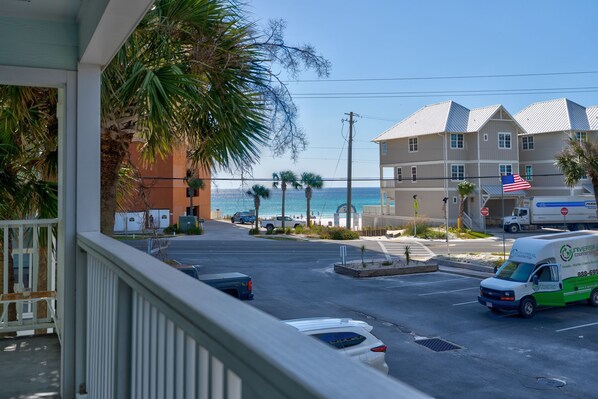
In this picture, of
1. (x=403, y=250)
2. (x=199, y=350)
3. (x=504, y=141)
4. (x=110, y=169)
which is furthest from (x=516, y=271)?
(x=504, y=141)

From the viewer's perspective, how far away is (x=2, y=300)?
4.57 metres

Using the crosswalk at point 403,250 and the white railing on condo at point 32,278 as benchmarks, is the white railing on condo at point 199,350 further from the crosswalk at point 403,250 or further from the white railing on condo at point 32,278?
the crosswalk at point 403,250

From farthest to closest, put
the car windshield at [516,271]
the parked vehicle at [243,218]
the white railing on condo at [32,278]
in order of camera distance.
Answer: the parked vehicle at [243,218] < the car windshield at [516,271] < the white railing on condo at [32,278]

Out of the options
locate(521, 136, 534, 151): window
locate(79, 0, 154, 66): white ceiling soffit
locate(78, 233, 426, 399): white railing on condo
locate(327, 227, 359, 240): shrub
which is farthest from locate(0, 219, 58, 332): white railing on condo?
locate(521, 136, 534, 151): window

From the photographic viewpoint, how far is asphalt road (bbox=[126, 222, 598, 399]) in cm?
862

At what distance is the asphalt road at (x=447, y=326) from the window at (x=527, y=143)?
26537 millimetres

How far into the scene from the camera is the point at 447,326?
12.5 m

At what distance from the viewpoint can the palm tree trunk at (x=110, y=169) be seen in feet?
18.5

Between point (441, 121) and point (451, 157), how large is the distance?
283 centimetres

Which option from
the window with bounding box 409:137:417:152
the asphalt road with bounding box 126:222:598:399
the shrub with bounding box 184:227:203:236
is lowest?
the asphalt road with bounding box 126:222:598:399

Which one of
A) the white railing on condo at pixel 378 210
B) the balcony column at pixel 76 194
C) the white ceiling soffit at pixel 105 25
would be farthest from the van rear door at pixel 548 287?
the white railing on condo at pixel 378 210

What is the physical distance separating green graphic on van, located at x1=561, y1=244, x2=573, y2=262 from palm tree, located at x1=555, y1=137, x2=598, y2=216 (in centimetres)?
1361

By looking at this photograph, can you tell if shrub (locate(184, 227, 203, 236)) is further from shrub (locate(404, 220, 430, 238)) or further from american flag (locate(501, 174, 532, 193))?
american flag (locate(501, 174, 532, 193))

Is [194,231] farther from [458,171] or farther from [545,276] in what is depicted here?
[545,276]
